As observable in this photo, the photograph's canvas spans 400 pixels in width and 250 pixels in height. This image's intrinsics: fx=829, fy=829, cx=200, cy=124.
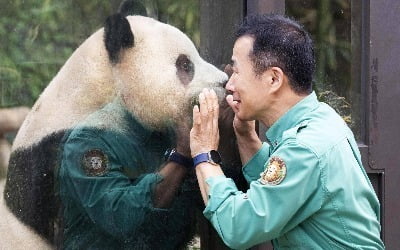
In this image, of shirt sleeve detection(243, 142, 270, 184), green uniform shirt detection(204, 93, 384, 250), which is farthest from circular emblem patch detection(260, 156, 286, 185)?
shirt sleeve detection(243, 142, 270, 184)

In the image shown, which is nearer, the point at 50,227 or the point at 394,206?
the point at 50,227

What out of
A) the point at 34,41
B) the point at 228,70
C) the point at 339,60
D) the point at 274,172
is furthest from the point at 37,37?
the point at 339,60

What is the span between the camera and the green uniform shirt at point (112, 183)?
7.88ft

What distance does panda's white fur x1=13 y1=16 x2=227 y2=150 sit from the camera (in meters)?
2.38


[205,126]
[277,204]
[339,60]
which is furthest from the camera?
[339,60]

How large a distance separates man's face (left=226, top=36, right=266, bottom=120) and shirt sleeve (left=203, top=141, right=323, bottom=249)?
0.70 ft

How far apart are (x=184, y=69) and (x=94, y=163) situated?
15.6 inches

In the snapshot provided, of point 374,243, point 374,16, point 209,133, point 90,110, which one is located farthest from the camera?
point 374,16

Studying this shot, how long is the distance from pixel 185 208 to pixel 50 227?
0.42 m

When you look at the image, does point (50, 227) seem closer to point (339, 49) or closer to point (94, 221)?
point (94, 221)

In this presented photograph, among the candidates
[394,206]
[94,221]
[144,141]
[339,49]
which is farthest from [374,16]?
[94,221]

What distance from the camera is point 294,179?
1.95 metres

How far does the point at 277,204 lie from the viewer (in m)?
1.95

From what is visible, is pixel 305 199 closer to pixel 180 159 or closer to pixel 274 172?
pixel 274 172
